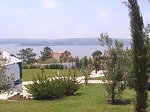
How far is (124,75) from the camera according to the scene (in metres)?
18.9

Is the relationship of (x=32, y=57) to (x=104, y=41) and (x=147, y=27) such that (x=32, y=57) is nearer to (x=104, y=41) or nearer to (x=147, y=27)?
(x=104, y=41)

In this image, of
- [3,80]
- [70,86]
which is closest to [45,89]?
[70,86]

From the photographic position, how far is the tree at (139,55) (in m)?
10.5

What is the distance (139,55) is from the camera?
10.8m

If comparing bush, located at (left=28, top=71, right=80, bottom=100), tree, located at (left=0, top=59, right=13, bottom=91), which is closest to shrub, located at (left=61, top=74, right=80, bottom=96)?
bush, located at (left=28, top=71, right=80, bottom=100)

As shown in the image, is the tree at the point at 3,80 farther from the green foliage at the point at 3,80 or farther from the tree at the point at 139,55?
the tree at the point at 139,55

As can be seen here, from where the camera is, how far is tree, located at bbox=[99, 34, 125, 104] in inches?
747

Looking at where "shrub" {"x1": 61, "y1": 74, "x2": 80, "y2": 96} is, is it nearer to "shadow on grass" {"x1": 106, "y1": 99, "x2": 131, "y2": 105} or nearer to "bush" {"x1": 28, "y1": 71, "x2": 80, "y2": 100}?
"bush" {"x1": 28, "y1": 71, "x2": 80, "y2": 100}

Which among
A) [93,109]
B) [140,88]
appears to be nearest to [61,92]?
[93,109]

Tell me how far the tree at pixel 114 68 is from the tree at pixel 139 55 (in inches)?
306

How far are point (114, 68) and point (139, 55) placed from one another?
8.43 meters

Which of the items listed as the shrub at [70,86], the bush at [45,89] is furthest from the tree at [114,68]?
the shrub at [70,86]

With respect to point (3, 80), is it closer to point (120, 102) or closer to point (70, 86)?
point (120, 102)

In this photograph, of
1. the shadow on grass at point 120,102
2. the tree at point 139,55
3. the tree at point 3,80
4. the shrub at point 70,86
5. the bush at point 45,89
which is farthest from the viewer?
the shrub at point 70,86
